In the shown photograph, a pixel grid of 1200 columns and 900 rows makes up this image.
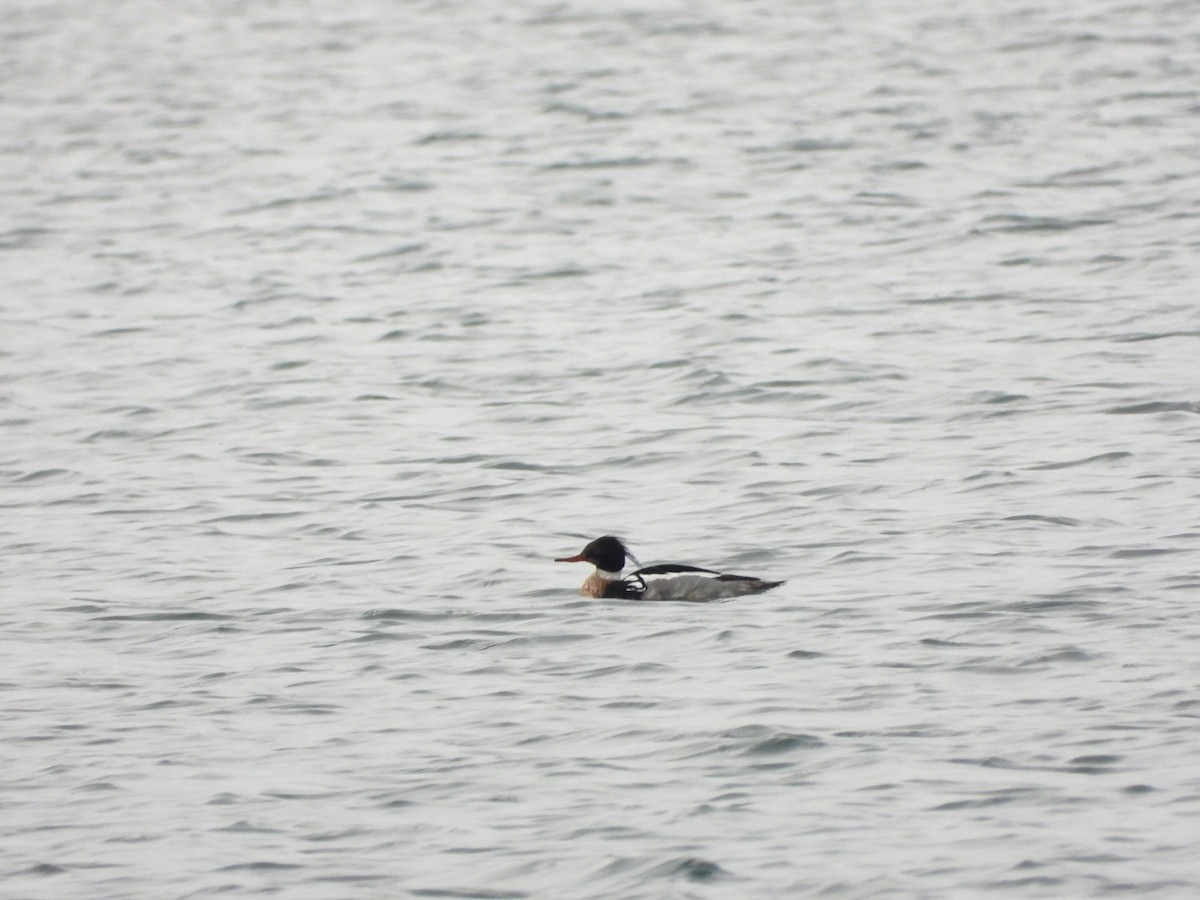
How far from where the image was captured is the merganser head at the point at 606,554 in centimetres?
1194

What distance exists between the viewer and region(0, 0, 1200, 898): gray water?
29.0ft

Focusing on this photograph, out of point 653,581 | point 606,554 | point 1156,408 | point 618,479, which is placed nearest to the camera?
point 653,581

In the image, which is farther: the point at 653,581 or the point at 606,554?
the point at 606,554

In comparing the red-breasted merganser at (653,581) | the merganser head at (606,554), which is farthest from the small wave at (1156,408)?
the merganser head at (606,554)

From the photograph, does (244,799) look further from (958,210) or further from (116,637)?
(958,210)

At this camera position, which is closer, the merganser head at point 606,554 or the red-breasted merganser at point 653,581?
the red-breasted merganser at point 653,581

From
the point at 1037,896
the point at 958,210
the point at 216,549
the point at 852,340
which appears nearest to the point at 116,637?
the point at 216,549

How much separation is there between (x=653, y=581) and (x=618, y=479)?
2.97 metres

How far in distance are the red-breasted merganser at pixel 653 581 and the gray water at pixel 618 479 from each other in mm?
177

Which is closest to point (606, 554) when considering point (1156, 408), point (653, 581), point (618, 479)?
point (653, 581)

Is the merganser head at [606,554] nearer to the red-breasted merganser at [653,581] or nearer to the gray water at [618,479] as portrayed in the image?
the red-breasted merganser at [653,581]

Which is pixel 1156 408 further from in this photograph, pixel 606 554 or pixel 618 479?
pixel 606 554

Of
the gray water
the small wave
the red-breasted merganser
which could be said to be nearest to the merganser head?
the red-breasted merganser

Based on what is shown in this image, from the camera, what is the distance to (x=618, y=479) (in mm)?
14797
